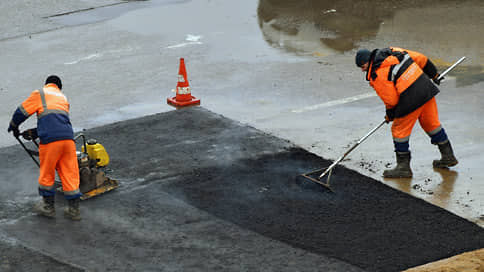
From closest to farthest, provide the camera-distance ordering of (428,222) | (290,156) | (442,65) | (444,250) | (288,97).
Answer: (444,250) < (428,222) < (290,156) < (288,97) < (442,65)

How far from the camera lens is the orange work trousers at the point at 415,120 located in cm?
795

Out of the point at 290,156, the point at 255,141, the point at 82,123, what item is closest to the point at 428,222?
the point at 290,156

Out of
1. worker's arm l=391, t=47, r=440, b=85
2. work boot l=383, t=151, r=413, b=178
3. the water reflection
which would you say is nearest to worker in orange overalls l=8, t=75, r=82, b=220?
work boot l=383, t=151, r=413, b=178

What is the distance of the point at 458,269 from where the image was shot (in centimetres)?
574

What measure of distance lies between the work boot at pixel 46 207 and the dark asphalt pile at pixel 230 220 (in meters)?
0.12

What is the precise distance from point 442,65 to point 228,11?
599 cm

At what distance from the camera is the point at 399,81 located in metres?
7.79

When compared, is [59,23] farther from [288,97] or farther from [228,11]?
[288,97]

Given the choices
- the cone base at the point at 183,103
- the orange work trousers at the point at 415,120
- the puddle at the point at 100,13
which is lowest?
the cone base at the point at 183,103

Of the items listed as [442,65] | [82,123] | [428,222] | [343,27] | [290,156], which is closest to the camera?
[428,222]

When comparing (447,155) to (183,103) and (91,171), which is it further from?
(183,103)

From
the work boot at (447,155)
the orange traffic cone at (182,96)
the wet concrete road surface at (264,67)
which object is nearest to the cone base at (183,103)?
the orange traffic cone at (182,96)

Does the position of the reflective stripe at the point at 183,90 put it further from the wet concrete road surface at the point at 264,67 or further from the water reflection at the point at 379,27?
the water reflection at the point at 379,27

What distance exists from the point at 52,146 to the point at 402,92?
3.75 meters
